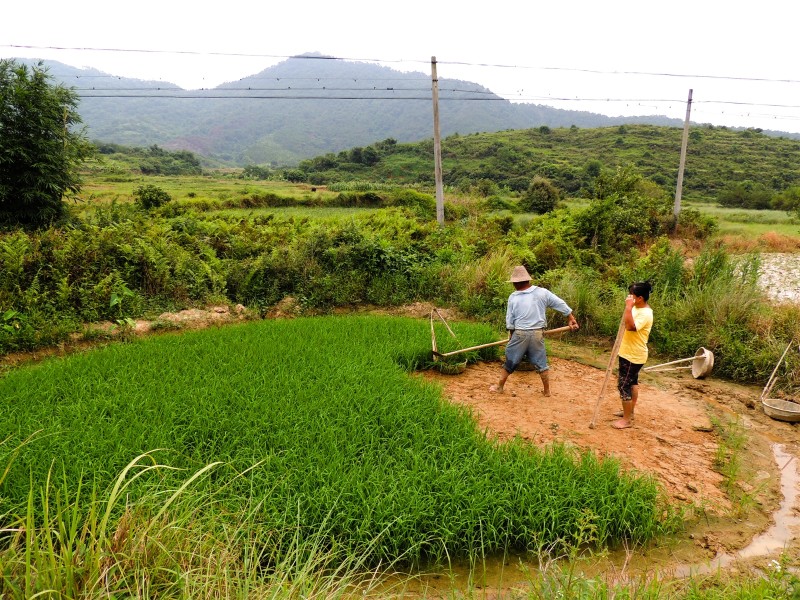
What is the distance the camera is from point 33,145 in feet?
28.5

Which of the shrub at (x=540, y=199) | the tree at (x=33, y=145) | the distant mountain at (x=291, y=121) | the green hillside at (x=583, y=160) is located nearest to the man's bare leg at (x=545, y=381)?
the tree at (x=33, y=145)

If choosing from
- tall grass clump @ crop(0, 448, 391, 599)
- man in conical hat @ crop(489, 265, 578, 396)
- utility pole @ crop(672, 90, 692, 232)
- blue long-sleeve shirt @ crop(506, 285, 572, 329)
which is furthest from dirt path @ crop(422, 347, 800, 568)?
utility pole @ crop(672, 90, 692, 232)

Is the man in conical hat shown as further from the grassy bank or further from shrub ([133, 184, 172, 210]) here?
shrub ([133, 184, 172, 210])

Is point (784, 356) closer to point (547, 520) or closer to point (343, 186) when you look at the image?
point (547, 520)

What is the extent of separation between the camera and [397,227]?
12.8m

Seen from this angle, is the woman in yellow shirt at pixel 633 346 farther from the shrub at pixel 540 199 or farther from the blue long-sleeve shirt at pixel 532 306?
the shrub at pixel 540 199

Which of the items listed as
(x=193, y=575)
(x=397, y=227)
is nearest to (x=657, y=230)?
(x=397, y=227)

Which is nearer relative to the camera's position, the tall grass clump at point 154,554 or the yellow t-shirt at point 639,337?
the tall grass clump at point 154,554

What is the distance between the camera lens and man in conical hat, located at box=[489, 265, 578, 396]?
18.5 feet

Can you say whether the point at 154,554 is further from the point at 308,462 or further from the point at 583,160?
the point at 583,160

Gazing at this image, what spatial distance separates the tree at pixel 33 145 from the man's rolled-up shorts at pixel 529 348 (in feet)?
29.8

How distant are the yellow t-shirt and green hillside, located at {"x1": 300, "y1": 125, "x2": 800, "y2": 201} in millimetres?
25660

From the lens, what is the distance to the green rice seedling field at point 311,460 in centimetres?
313

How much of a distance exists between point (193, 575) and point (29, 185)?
31.0 ft
